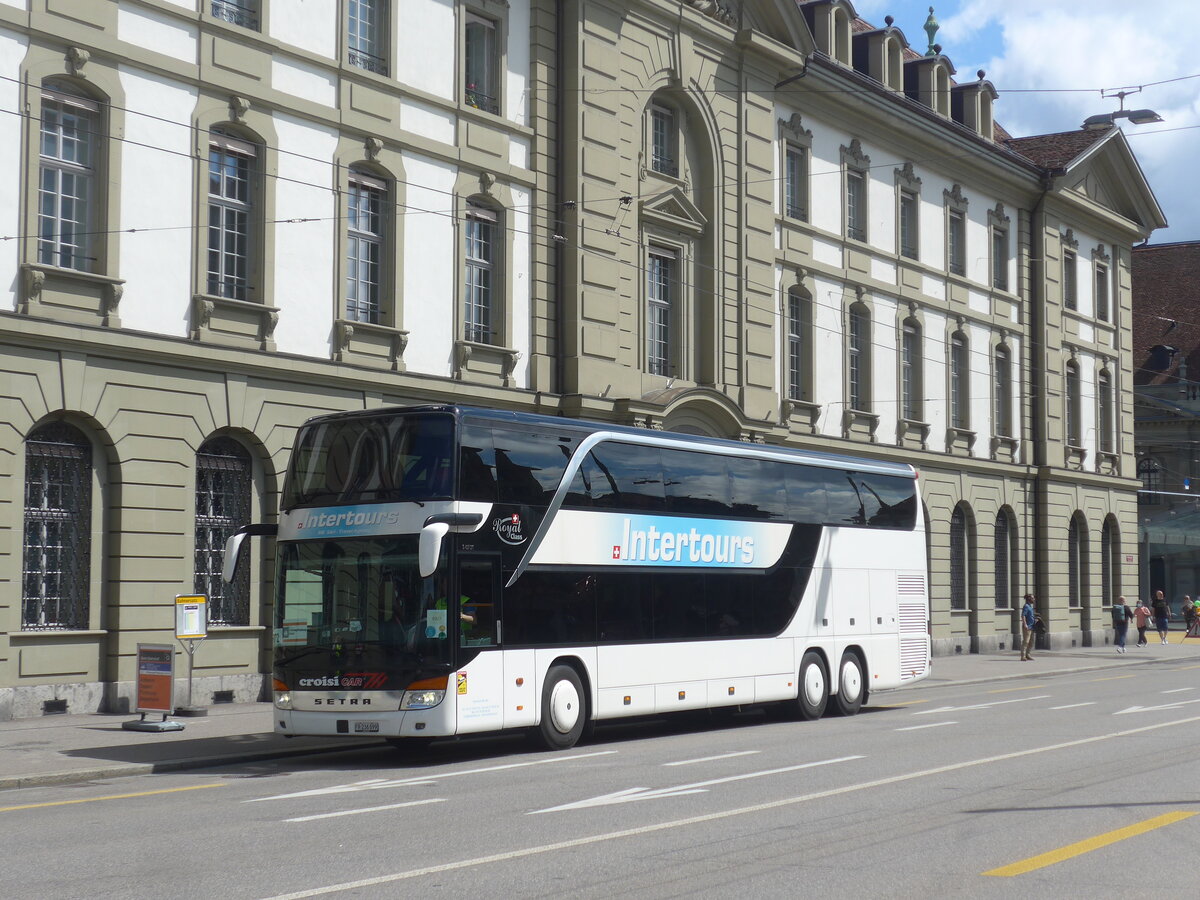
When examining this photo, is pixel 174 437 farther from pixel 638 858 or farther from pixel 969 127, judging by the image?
pixel 969 127

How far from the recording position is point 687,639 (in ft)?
65.3

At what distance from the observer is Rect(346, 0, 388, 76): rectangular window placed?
25156mm

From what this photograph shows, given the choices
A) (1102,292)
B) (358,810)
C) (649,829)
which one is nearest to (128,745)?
(358,810)

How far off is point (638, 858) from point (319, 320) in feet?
52.6

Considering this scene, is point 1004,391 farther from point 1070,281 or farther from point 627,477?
point 627,477

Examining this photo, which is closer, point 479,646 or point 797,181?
point 479,646

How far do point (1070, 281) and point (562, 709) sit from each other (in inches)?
1427

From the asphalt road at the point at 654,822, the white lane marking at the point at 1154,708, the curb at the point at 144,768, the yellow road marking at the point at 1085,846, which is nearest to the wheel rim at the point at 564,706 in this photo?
the asphalt road at the point at 654,822

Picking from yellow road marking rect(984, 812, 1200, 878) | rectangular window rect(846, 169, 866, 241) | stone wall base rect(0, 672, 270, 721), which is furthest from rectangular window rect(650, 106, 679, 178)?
yellow road marking rect(984, 812, 1200, 878)

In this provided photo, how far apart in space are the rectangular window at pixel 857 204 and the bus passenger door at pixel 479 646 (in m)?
24.0

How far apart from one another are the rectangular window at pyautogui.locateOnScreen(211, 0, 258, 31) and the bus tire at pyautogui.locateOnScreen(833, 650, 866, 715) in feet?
42.8

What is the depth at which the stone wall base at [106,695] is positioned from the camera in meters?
19.7

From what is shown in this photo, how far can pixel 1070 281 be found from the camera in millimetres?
49500

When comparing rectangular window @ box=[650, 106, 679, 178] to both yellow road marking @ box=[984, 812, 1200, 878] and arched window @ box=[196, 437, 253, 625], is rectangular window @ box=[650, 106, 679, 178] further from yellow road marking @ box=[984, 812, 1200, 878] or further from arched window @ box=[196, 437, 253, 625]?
yellow road marking @ box=[984, 812, 1200, 878]
